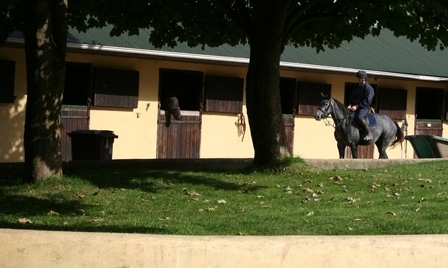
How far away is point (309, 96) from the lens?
24375 mm

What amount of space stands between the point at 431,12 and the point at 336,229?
17.1 feet

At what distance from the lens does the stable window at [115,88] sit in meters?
20.5

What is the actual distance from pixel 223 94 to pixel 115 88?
308 cm

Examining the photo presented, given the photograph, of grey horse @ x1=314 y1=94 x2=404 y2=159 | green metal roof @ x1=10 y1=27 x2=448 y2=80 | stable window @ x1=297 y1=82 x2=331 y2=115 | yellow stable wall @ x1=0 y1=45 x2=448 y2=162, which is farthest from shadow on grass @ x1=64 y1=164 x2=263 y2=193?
stable window @ x1=297 y1=82 x2=331 y2=115

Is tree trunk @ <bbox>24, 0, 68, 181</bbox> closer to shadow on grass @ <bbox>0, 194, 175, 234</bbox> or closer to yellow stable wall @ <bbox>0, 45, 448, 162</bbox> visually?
shadow on grass @ <bbox>0, 194, 175, 234</bbox>

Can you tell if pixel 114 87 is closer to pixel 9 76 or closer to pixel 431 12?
pixel 9 76

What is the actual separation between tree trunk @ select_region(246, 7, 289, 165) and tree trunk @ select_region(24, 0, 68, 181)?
12.0 ft

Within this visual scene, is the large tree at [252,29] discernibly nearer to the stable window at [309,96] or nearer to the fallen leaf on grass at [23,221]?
the fallen leaf on grass at [23,221]

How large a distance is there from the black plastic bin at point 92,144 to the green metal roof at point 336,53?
79.7 inches

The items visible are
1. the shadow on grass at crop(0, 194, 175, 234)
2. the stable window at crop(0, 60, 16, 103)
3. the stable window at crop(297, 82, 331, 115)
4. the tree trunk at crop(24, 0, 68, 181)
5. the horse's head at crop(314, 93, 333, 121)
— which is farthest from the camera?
the stable window at crop(297, 82, 331, 115)

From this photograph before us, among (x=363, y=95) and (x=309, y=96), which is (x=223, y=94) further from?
(x=363, y=95)

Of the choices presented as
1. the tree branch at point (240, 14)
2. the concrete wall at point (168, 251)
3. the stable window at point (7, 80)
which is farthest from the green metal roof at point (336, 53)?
the concrete wall at point (168, 251)

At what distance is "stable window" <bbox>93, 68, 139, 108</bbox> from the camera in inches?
806

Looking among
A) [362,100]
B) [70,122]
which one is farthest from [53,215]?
[362,100]
